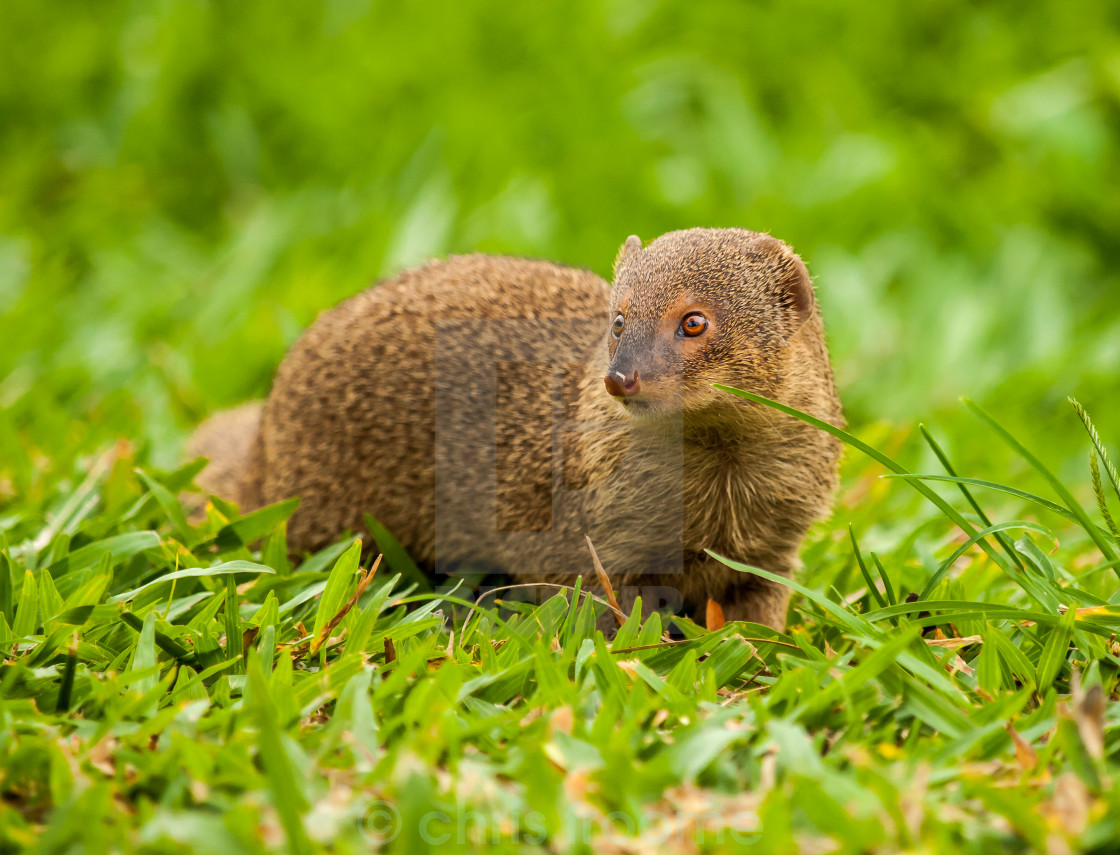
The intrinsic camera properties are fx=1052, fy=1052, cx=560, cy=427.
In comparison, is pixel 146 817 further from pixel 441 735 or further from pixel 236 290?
pixel 236 290

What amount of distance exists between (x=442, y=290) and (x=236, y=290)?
2.89 m

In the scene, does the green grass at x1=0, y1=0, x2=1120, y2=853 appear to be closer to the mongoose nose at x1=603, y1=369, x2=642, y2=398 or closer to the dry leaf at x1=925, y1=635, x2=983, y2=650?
the dry leaf at x1=925, y1=635, x2=983, y2=650

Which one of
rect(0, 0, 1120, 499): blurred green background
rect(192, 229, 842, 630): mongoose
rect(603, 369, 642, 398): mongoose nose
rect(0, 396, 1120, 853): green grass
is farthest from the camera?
rect(0, 0, 1120, 499): blurred green background

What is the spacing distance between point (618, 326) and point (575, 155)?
14.0ft

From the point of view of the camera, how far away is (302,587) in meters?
3.25

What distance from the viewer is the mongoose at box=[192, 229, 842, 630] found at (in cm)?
298

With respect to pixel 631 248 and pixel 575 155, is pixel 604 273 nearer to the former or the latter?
pixel 575 155

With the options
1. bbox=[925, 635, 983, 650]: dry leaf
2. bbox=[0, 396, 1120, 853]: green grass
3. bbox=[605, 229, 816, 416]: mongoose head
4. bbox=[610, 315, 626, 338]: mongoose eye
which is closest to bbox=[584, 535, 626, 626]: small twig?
bbox=[0, 396, 1120, 853]: green grass

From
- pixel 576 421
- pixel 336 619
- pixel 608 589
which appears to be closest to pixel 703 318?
pixel 576 421

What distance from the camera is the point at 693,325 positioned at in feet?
9.57

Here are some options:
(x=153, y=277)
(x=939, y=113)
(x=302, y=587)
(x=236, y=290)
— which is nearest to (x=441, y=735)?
(x=302, y=587)

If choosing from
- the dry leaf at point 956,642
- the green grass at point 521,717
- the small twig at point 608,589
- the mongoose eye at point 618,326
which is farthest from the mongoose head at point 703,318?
the dry leaf at point 956,642

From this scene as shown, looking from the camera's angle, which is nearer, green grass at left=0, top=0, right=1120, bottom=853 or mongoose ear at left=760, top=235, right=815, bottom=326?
green grass at left=0, top=0, right=1120, bottom=853

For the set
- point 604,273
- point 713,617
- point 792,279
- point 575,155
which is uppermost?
point 575,155
